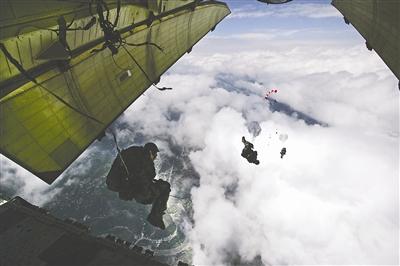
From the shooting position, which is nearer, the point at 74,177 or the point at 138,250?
the point at 138,250

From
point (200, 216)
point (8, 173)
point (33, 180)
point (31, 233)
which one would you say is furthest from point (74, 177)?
point (31, 233)

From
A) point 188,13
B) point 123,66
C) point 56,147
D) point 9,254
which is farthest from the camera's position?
point 9,254

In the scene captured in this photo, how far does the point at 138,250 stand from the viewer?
91.9 ft

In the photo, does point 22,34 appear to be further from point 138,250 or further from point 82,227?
point 82,227

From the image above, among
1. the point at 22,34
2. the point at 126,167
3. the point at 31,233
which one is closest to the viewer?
the point at 22,34

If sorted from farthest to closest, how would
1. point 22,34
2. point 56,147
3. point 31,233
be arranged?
point 31,233 < point 56,147 < point 22,34

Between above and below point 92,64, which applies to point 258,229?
below

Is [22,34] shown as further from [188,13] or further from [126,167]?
[188,13]

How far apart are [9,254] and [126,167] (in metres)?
26.5

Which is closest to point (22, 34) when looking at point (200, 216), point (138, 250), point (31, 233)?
point (138, 250)

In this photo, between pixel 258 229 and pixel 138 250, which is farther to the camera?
pixel 258 229

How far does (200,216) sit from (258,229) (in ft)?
145

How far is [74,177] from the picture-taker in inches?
7589

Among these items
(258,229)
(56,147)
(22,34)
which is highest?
(22,34)
